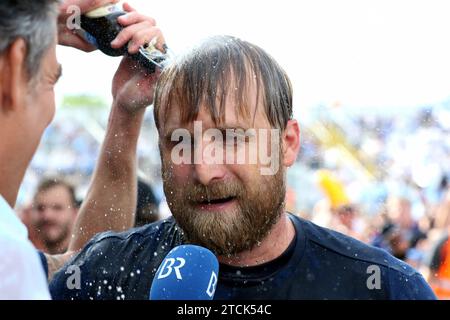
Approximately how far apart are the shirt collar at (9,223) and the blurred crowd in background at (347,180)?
Result: 2708 millimetres

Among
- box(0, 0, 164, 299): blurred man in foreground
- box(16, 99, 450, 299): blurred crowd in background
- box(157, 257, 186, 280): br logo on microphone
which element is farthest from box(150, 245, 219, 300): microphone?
box(16, 99, 450, 299): blurred crowd in background

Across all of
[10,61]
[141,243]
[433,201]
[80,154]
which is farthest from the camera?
[80,154]

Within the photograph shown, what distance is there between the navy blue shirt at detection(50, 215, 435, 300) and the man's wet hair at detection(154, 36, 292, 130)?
0.39 meters

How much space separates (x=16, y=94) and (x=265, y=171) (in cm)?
101

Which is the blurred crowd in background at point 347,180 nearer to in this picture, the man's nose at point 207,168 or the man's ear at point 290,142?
the man's ear at point 290,142

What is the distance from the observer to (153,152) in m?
7.43

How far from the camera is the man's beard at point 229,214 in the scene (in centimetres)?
257

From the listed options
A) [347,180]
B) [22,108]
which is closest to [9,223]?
[22,108]

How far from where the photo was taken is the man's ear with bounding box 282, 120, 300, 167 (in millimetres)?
2783

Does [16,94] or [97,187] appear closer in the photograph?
[16,94]

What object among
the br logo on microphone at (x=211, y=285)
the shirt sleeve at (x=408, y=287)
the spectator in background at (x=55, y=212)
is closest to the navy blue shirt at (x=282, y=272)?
the shirt sleeve at (x=408, y=287)

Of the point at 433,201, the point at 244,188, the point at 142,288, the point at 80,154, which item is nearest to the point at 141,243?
the point at 142,288

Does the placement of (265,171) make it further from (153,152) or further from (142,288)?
(153,152)

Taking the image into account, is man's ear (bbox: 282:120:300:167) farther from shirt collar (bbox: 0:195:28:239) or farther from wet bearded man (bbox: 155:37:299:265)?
shirt collar (bbox: 0:195:28:239)
